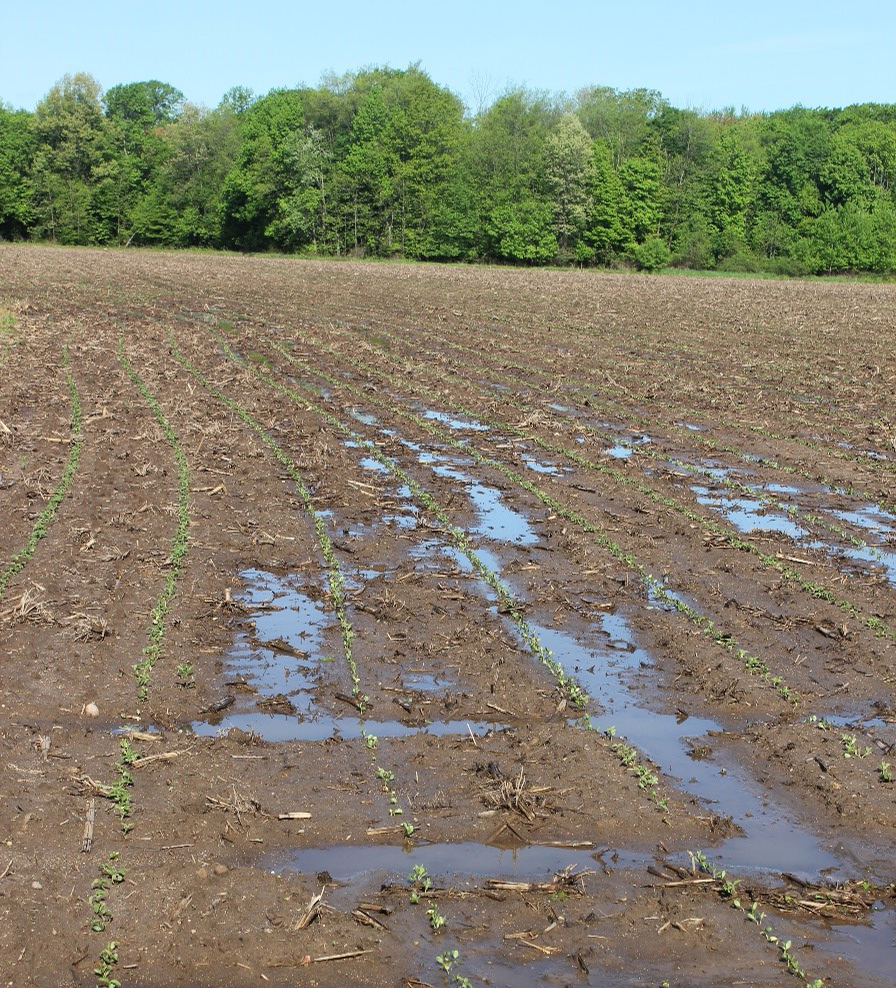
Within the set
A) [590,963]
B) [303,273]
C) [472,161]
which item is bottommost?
[590,963]

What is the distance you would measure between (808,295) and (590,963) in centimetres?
4941

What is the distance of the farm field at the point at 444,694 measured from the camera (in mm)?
5461

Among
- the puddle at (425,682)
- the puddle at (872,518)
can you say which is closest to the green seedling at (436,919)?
the puddle at (425,682)

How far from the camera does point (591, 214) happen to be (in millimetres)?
87750

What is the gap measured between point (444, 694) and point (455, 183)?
84791 mm

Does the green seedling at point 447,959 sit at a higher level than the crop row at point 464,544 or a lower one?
lower

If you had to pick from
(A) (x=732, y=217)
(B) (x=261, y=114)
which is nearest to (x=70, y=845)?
(A) (x=732, y=217)

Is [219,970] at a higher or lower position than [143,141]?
lower

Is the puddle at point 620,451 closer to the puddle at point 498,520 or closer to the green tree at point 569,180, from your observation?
the puddle at point 498,520

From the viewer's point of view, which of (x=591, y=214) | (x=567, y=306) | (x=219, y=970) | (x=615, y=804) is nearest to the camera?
(x=219, y=970)

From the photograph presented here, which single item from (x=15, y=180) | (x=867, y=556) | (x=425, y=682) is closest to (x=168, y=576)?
(x=425, y=682)

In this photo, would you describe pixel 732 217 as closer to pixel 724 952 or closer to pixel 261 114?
pixel 261 114

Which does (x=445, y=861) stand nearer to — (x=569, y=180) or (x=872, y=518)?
(x=872, y=518)

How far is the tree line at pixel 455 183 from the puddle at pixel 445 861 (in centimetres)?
7875
